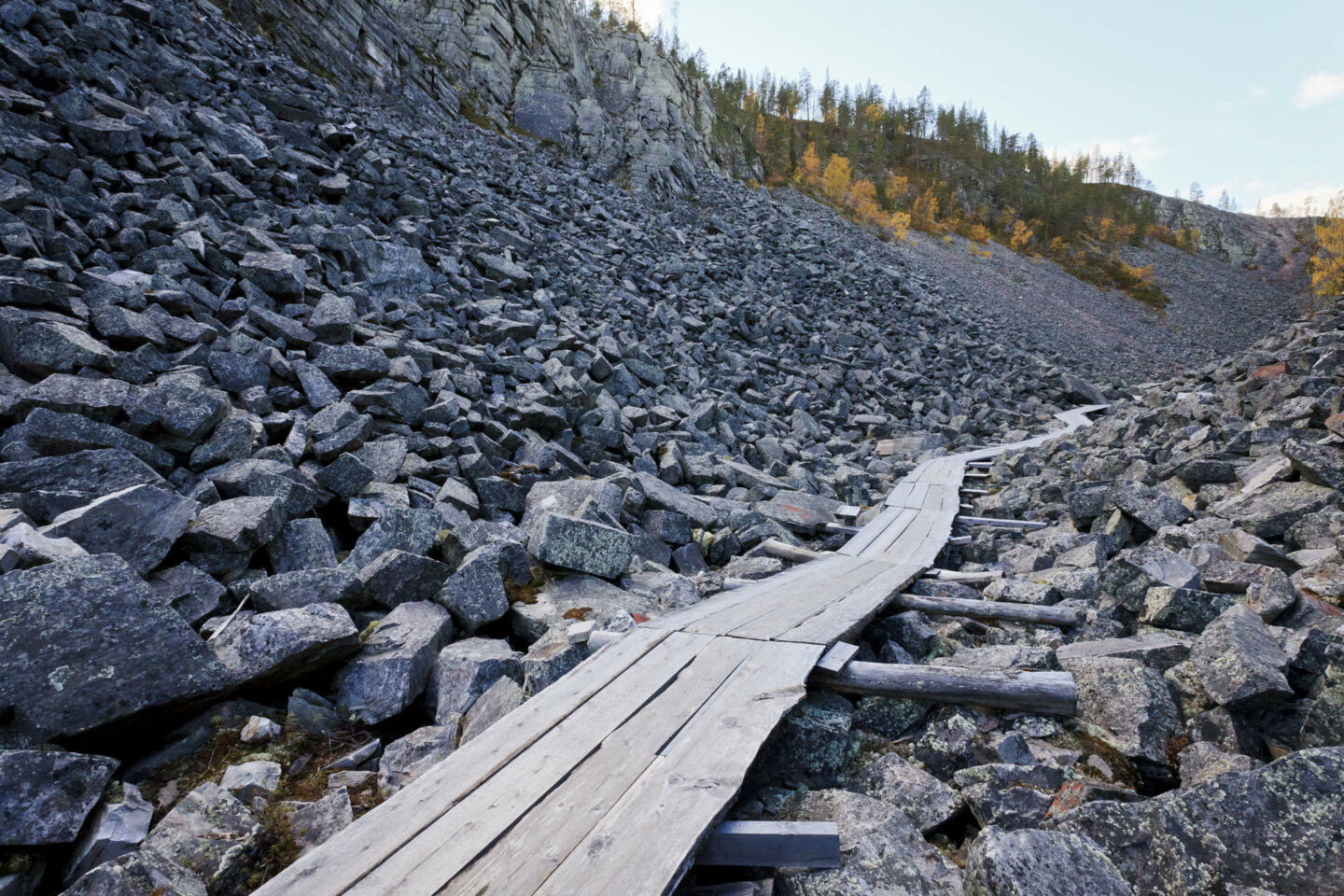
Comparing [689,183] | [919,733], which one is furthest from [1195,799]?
[689,183]

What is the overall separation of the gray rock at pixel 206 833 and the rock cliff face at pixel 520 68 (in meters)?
24.1

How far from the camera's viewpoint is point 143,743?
354 centimetres

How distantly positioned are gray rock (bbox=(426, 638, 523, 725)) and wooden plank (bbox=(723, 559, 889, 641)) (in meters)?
1.70

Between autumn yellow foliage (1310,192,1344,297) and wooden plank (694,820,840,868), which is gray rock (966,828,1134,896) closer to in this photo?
wooden plank (694,820,840,868)

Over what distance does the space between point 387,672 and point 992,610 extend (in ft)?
17.5

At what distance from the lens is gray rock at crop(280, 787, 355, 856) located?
298 centimetres

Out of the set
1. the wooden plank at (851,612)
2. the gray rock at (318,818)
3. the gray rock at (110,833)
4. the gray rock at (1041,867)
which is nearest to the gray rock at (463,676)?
the gray rock at (318,818)

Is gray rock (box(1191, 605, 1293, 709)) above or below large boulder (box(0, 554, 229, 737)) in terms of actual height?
above

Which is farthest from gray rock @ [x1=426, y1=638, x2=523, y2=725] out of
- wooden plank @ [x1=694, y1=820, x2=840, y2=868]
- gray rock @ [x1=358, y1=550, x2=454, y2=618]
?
wooden plank @ [x1=694, y1=820, x2=840, y2=868]

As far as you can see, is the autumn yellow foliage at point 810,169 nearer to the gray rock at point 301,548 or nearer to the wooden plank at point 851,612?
the wooden plank at point 851,612

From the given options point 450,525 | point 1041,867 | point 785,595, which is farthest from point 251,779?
point 785,595

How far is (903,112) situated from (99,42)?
385ft

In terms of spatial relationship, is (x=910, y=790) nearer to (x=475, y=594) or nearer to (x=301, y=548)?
(x=475, y=594)

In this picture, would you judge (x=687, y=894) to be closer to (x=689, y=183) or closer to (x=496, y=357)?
(x=496, y=357)
